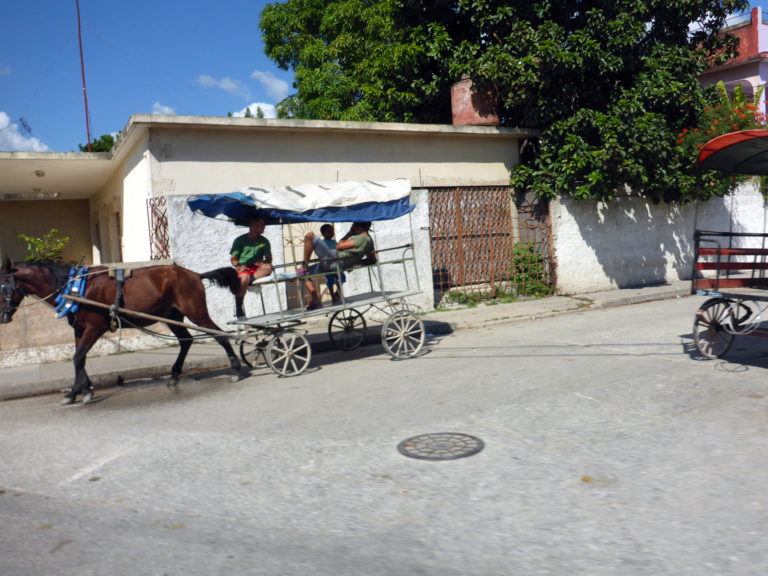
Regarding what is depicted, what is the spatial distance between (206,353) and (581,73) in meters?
9.97

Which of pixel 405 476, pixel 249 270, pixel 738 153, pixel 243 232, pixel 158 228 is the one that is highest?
pixel 738 153

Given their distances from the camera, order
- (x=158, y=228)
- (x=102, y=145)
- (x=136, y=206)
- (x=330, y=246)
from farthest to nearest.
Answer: (x=102, y=145) → (x=136, y=206) → (x=158, y=228) → (x=330, y=246)

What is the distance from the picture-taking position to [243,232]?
39.1 feet

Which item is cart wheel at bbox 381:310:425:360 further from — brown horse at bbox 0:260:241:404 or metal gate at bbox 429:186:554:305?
metal gate at bbox 429:186:554:305

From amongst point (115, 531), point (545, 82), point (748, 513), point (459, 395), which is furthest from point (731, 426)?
point (545, 82)

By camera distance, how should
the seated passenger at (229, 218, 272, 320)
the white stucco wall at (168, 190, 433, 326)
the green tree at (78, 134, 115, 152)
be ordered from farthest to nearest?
the green tree at (78, 134, 115, 152) < the white stucco wall at (168, 190, 433, 326) < the seated passenger at (229, 218, 272, 320)

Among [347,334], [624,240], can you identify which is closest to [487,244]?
[624,240]

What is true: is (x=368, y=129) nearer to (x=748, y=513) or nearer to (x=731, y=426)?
(x=731, y=426)

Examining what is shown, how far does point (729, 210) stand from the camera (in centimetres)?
1834

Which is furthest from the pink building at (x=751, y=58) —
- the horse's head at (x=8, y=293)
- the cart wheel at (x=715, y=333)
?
the horse's head at (x=8, y=293)

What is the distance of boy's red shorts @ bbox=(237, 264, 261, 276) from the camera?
9117 mm

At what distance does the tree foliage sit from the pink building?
10627 millimetres

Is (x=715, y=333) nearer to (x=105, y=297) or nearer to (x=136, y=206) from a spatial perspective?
(x=105, y=297)

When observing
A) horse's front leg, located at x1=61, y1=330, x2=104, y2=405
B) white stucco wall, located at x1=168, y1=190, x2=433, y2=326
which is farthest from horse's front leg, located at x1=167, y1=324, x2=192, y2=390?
white stucco wall, located at x1=168, y1=190, x2=433, y2=326
